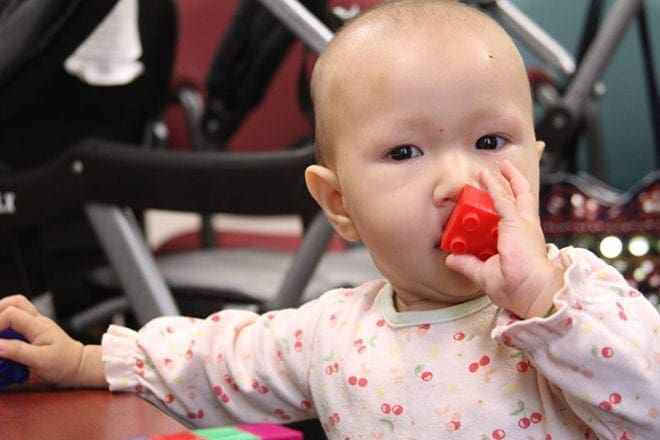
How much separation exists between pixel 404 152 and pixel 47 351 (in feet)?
1.21

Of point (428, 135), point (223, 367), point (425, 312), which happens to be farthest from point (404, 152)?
point (223, 367)

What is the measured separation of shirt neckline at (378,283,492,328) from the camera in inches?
31.5

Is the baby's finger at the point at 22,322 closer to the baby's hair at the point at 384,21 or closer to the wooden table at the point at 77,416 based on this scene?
the wooden table at the point at 77,416

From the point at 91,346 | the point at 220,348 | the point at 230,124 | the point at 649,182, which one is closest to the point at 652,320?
the point at 220,348

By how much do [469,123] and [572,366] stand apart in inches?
7.8

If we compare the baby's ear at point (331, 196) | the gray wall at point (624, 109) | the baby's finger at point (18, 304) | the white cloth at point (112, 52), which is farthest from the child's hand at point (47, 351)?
the gray wall at point (624, 109)

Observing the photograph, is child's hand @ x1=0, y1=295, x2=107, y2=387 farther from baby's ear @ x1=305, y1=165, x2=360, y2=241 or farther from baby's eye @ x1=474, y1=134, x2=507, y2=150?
baby's eye @ x1=474, y1=134, x2=507, y2=150

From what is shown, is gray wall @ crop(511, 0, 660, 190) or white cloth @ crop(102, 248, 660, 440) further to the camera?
gray wall @ crop(511, 0, 660, 190)

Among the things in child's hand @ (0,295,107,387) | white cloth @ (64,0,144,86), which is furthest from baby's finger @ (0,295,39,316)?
white cloth @ (64,0,144,86)

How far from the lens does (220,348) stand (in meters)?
0.93

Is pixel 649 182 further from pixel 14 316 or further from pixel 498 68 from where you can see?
pixel 14 316

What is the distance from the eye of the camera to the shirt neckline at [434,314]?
80 cm

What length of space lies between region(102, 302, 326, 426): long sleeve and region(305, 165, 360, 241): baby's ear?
8 centimetres

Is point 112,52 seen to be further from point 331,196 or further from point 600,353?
point 600,353
